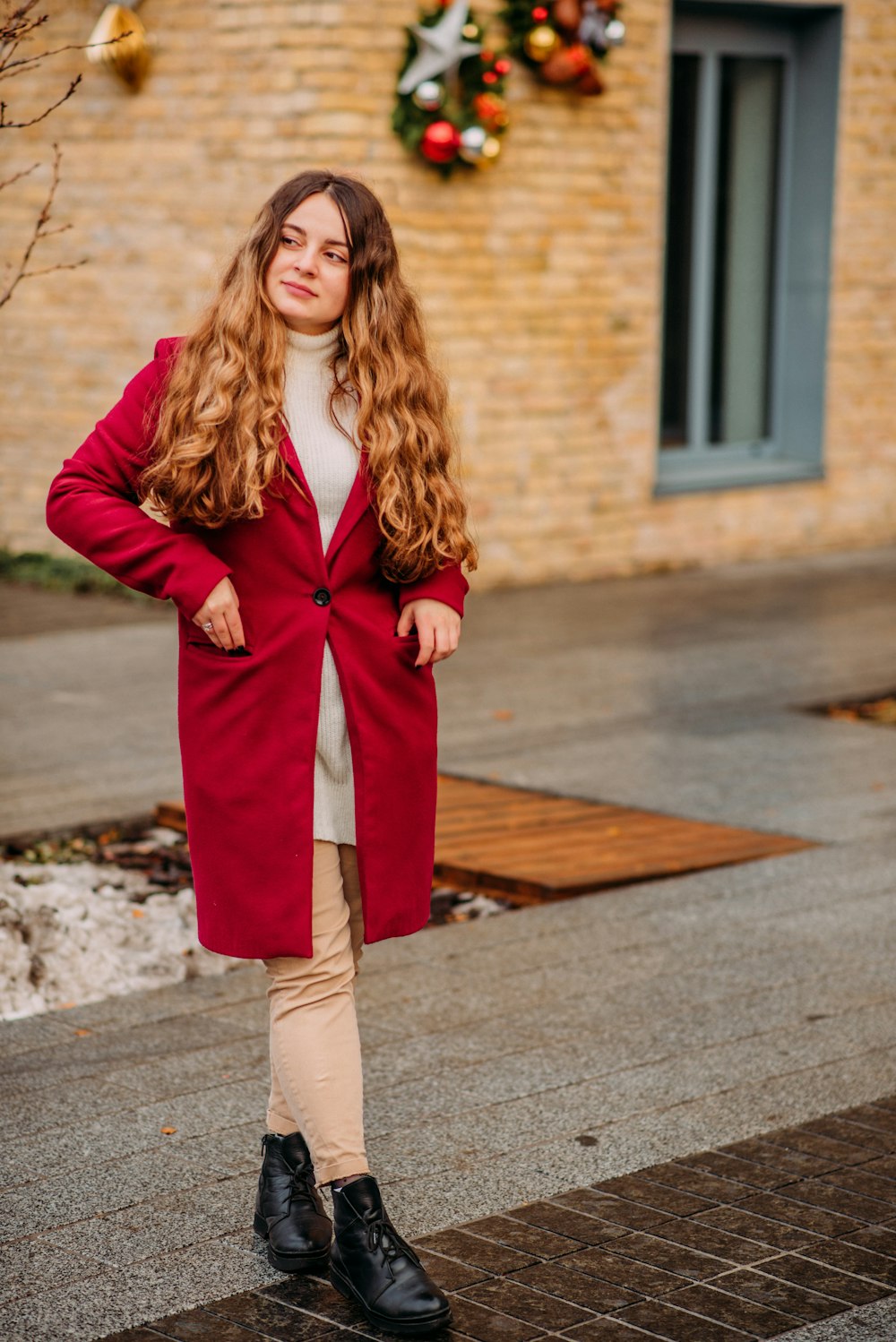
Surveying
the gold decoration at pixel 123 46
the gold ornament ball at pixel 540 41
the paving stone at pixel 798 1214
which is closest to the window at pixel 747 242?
the gold ornament ball at pixel 540 41

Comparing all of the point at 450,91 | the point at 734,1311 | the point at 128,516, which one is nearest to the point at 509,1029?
the point at 734,1311

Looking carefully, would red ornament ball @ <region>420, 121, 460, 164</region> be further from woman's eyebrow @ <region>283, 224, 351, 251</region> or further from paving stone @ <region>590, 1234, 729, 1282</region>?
paving stone @ <region>590, 1234, 729, 1282</region>

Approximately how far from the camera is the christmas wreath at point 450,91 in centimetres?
1098

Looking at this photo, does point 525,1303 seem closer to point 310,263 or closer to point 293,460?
point 293,460

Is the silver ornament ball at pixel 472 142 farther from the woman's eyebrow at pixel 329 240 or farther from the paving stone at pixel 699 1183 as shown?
the paving stone at pixel 699 1183

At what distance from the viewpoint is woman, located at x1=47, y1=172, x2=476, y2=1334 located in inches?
132

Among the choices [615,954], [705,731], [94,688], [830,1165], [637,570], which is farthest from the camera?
[637,570]

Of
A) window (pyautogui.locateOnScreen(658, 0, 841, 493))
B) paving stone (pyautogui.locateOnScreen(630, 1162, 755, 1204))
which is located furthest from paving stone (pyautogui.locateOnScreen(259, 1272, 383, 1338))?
window (pyautogui.locateOnScreen(658, 0, 841, 493))

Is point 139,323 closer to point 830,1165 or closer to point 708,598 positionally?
point 708,598

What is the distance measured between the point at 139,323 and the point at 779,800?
6.32 metres

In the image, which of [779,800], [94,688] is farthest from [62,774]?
[779,800]

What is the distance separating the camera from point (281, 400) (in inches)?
133

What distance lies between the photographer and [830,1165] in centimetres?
400

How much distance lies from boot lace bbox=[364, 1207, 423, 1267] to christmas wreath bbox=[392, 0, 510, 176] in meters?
8.60
